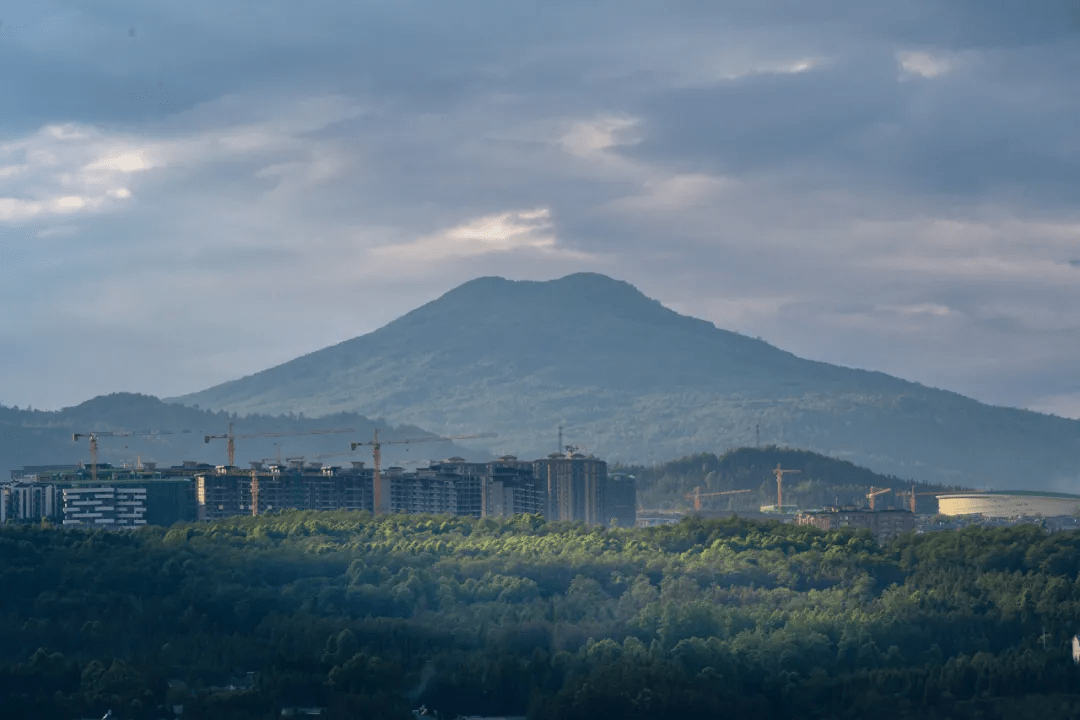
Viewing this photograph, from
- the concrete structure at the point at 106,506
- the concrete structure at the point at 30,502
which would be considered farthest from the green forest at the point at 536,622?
the concrete structure at the point at 30,502

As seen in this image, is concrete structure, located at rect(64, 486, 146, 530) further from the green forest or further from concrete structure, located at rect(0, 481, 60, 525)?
the green forest

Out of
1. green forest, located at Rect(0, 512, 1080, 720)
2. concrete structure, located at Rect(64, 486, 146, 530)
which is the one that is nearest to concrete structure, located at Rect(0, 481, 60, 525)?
concrete structure, located at Rect(64, 486, 146, 530)

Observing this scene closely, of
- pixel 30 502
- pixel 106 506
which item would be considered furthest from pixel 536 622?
pixel 30 502

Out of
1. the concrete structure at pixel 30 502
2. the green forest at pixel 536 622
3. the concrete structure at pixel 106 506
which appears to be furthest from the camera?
the concrete structure at pixel 30 502

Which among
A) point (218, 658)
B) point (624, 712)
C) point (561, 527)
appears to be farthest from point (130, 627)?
point (561, 527)

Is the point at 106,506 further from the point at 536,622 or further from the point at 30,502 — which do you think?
the point at 536,622

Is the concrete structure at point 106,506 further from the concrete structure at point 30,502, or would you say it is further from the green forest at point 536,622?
the green forest at point 536,622

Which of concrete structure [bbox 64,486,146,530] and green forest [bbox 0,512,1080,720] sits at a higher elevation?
concrete structure [bbox 64,486,146,530]

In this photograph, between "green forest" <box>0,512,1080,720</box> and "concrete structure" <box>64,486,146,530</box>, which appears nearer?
"green forest" <box>0,512,1080,720</box>
